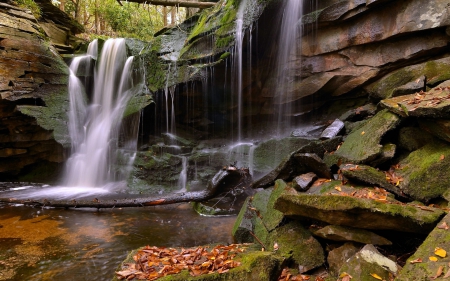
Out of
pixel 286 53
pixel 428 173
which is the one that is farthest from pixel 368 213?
pixel 286 53

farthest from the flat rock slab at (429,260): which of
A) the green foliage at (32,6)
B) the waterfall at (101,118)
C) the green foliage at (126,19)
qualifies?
the green foliage at (126,19)

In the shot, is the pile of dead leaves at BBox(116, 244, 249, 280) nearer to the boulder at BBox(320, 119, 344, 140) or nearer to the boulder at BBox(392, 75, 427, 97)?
the boulder at BBox(320, 119, 344, 140)

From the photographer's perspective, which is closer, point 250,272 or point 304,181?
point 250,272

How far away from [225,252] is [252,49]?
24.4 ft

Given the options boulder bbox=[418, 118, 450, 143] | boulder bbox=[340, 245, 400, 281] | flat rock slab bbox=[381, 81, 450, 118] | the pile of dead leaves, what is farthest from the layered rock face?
boulder bbox=[418, 118, 450, 143]

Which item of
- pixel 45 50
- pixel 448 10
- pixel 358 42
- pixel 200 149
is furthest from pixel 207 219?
pixel 45 50

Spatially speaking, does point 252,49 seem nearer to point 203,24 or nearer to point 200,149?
point 203,24

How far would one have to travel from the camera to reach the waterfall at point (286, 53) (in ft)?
28.1

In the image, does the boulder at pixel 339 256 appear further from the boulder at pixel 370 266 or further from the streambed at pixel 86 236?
the streambed at pixel 86 236

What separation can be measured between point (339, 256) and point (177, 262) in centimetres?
192

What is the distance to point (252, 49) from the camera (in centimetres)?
914

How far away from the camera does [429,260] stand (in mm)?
2162

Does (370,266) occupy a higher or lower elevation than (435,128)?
lower

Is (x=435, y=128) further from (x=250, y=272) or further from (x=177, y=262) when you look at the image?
(x=177, y=262)
